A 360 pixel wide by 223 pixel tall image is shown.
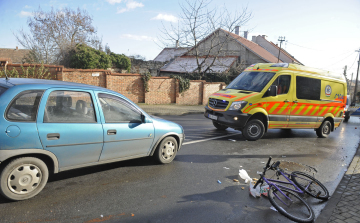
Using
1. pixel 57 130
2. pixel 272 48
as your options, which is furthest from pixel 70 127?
pixel 272 48

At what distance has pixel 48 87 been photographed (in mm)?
3857

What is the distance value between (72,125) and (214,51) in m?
21.6

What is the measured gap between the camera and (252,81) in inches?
343

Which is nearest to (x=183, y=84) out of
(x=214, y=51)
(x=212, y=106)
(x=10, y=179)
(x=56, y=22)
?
(x=214, y=51)

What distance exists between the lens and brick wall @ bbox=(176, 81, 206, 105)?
1909cm

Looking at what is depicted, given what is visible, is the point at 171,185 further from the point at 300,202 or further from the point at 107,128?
the point at 300,202

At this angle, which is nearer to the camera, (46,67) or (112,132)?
(112,132)

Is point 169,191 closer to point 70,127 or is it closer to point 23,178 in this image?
point 70,127

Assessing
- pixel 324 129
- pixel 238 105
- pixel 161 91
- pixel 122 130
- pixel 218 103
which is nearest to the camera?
pixel 122 130

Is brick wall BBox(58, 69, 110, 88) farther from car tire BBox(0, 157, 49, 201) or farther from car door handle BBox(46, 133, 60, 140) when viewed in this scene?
car tire BBox(0, 157, 49, 201)

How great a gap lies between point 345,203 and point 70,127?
178 inches

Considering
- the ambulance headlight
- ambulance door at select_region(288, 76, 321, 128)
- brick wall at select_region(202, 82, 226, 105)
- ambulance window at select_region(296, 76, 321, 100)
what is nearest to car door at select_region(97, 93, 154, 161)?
the ambulance headlight

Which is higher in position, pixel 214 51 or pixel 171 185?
pixel 214 51

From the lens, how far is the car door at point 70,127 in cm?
372
